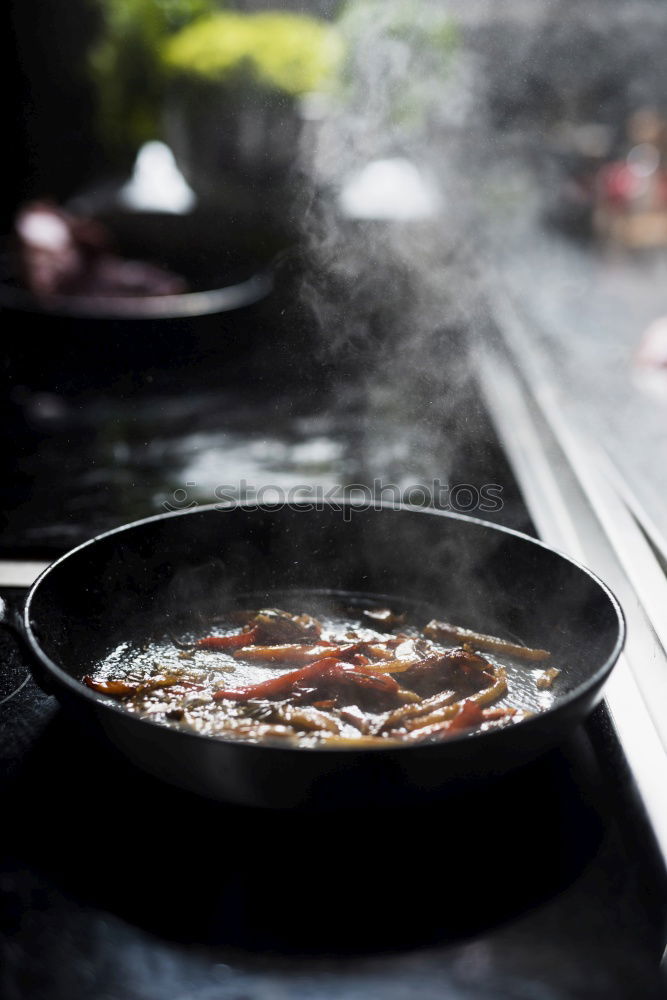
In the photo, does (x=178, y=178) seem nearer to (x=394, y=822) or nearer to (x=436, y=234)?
(x=436, y=234)

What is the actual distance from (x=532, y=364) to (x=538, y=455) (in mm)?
920

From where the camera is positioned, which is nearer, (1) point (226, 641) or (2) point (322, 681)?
(2) point (322, 681)

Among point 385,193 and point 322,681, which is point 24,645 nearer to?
point 322,681

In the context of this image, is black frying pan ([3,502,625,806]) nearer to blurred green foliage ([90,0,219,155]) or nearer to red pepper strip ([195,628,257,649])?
red pepper strip ([195,628,257,649])

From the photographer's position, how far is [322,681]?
1184 mm

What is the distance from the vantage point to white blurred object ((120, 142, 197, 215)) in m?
3.55

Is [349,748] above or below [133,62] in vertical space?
below

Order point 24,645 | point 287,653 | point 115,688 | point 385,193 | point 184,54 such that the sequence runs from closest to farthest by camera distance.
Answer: point 24,645
point 115,688
point 287,653
point 184,54
point 385,193

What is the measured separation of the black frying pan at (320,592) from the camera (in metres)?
0.90

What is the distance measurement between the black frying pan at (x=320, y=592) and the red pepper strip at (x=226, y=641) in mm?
83

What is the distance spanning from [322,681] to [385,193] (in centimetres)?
351

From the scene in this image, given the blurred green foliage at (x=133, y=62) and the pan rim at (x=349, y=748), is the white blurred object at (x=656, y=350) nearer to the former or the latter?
the blurred green foliage at (x=133, y=62)

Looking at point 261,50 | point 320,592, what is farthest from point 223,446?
point 261,50

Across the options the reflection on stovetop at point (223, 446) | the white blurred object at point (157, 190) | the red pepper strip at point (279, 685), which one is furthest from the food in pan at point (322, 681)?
the white blurred object at point (157, 190)
